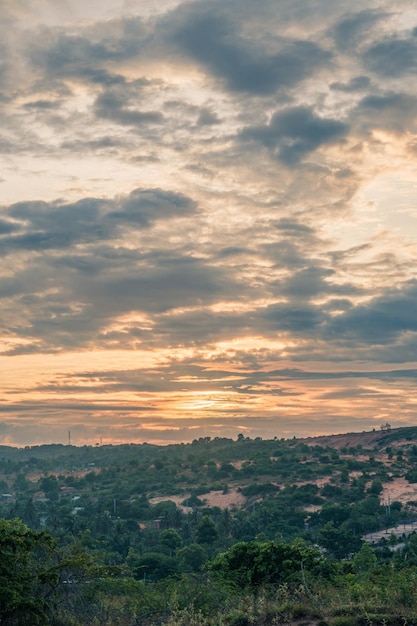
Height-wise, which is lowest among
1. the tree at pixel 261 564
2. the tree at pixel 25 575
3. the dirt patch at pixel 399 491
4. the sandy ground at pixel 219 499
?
the sandy ground at pixel 219 499

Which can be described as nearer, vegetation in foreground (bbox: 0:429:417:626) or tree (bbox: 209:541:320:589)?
vegetation in foreground (bbox: 0:429:417:626)

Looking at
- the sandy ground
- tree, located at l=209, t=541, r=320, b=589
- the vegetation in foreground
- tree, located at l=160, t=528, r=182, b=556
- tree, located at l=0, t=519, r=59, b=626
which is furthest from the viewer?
the sandy ground

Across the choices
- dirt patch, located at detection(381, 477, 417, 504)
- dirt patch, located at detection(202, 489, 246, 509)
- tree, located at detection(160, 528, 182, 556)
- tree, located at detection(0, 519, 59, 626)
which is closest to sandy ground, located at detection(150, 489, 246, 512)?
dirt patch, located at detection(202, 489, 246, 509)

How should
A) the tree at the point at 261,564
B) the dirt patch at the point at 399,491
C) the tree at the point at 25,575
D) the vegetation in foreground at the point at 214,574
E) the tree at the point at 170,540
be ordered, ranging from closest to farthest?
the vegetation in foreground at the point at 214,574 < the tree at the point at 25,575 < the tree at the point at 261,564 < the tree at the point at 170,540 < the dirt patch at the point at 399,491

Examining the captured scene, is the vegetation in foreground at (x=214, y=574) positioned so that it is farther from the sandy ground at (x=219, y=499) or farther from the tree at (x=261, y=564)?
the sandy ground at (x=219, y=499)

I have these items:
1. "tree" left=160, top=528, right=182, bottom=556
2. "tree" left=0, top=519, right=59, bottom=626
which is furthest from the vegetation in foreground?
"tree" left=160, top=528, right=182, bottom=556

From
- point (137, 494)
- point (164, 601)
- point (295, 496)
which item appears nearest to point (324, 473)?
point (295, 496)

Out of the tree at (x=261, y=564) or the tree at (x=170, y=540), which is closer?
the tree at (x=261, y=564)

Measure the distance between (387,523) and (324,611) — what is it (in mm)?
110789

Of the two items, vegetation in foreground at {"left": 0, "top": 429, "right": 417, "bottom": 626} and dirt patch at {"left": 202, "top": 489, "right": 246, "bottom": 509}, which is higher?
vegetation in foreground at {"left": 0, "top": 429, "right": 417, "bottom": 626}

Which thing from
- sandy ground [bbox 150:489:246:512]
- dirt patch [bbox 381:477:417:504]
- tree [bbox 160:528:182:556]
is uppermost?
dirt patch [bbox 381:477:417:504]

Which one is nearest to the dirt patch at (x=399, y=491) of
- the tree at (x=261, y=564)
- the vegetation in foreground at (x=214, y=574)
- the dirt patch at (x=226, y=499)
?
the vegetation in foreground at (x=214, y=574)

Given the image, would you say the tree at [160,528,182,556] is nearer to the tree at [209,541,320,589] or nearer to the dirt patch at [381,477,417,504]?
the tree at [209,541,320,589]

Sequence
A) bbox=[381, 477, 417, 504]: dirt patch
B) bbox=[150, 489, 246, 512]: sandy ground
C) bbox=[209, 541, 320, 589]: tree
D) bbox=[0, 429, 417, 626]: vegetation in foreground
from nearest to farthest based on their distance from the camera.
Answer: bbox=[0, 429, 417, 626]: vegetation in foreground → bbox=[209, 541, 320, 589]: tree → bbox=[381, 477, 417, 504]: dirt patch → bbox=[150, 489, 246, 512]: sandy ground
